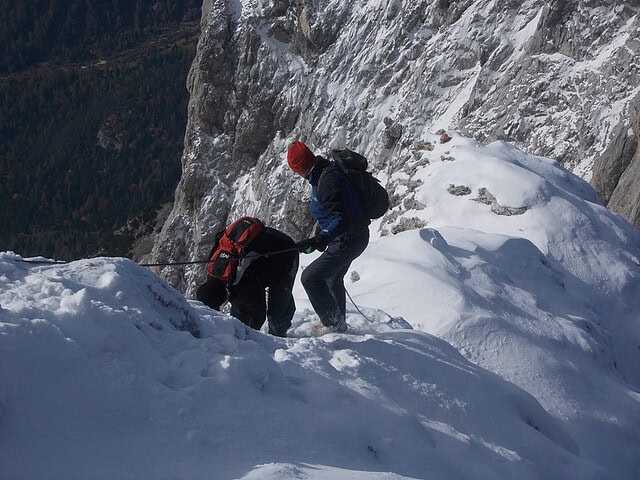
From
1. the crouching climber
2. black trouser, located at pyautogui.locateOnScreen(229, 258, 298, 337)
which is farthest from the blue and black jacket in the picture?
black trouser, located at pyautogui.locateOnScreen(229, 258, 298, 337)

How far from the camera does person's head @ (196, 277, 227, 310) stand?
591 cm

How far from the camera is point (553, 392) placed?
21.4 ft

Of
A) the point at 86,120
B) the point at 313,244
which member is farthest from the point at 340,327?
the point at 86,120

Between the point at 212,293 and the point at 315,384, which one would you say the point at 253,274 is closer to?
the point at 212,293

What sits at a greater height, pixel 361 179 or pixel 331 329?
pixel 361 179

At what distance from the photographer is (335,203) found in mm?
5508

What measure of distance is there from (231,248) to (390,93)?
25.7 metres

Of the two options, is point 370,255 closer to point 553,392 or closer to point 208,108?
point 553,392

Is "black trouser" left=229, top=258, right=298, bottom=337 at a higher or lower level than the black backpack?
lower

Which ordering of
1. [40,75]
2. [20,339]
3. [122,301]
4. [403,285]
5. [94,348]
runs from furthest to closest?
[40,75] → [403,285] → [122,301] → [94,348] → [20,339]

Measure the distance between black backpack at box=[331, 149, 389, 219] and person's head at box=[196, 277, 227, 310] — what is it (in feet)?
4.54

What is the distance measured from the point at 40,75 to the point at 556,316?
4174 inches

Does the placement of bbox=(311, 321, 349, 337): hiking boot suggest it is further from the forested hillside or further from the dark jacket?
the forested hillside

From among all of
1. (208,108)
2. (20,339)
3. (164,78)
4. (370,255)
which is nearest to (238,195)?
(208,108)
